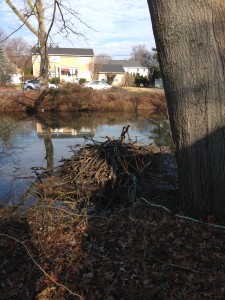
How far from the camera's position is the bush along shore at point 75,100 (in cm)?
2930

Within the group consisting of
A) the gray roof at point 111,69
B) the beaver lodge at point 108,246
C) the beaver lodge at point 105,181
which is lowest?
the beaver lodge at point 108,246

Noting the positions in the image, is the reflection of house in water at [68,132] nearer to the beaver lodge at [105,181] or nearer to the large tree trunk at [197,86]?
the beaver lodge at [105,181]

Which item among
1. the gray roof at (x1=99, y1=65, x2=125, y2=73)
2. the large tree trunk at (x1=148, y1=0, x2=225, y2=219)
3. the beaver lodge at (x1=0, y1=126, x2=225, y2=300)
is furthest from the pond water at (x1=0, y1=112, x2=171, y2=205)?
the gray roof at (x1=99, y1=65, x2=125, y2=73)

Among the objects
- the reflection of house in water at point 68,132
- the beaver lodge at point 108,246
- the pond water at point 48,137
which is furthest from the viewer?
the reflection of house in water at point 68,132

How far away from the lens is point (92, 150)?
23.3 feet

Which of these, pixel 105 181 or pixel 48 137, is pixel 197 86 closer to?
pixel 105 181

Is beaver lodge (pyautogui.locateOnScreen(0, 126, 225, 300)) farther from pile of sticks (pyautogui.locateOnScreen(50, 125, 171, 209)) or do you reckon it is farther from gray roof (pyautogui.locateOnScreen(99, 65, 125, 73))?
gray roof (pyautogui.locateOnScreen(99, 65, 125, 73))

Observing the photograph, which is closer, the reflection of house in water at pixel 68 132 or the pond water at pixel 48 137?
the pond water at pixel 48 137

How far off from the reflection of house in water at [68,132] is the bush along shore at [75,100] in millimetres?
8065

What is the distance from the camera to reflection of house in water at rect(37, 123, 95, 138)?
719 inches

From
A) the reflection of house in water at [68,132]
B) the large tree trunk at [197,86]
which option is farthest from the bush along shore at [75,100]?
the large tree trunk at [197,86]

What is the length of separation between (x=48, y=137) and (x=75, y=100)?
45.4 ft

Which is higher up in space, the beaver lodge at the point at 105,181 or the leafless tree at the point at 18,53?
the leafless tree at the point at 18,53

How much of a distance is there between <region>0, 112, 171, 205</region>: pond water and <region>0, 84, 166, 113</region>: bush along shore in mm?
1514
